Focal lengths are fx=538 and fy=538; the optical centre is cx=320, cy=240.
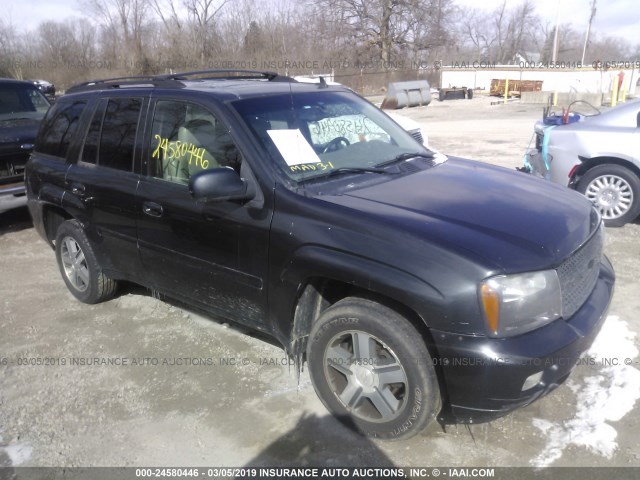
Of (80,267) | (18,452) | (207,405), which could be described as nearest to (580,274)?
(207,405)

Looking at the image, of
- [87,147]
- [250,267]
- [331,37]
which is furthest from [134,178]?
[331,37]

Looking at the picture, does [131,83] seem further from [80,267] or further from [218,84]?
[80,267]

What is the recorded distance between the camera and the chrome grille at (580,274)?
267 cm

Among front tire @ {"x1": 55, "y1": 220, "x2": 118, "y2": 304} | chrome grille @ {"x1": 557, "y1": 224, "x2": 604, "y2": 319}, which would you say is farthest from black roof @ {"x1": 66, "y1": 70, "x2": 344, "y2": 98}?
chrome grille @ {"x1": 557, "y1": 224, "x2": 604, "y2": 319}

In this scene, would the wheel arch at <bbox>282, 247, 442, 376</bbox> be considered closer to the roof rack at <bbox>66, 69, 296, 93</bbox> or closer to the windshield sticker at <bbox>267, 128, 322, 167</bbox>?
the windshield sticker at <bbox>267, 128, 322, 167</bbox>

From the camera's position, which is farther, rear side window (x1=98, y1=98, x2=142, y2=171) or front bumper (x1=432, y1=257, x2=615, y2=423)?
rear side window (x1=98, y1=98, x2=142, y2=171)

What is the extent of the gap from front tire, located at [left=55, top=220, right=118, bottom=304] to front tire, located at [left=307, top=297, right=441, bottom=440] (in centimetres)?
233

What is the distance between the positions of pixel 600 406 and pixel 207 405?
7.68 ft

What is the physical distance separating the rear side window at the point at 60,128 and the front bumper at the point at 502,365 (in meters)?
3.48

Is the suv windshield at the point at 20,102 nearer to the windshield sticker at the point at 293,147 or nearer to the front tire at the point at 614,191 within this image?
the windshield sticker at the point at 293,147

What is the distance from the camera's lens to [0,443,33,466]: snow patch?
2904 mm

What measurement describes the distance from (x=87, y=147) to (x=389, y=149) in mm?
2363

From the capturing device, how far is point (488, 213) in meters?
2.88

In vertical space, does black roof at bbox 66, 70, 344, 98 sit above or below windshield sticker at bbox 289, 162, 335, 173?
above
